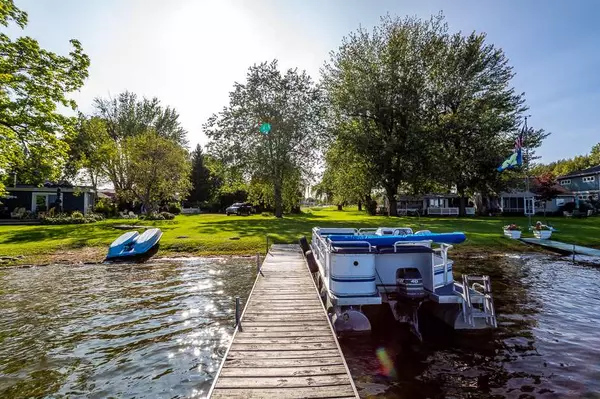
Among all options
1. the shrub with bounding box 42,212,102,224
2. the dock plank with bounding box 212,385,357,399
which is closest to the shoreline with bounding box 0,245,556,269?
the shrub with bounding box 42,212,102,224

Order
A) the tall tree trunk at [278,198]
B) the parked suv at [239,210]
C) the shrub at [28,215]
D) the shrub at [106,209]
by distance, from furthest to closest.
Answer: the parked suv at [239,210], the shrub at [106,209], the tall tree trunk at [278,198], the shrub at [28,215]

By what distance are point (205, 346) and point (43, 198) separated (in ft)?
131

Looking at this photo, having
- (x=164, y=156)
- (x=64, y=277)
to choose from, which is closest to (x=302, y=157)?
(x=164, y=156)

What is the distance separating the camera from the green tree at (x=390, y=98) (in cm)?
3659

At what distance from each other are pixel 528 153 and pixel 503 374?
1757 inches

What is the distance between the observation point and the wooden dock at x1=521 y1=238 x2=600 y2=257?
62.4 ft

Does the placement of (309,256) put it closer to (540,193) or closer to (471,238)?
(471,238)

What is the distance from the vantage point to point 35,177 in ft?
59.1

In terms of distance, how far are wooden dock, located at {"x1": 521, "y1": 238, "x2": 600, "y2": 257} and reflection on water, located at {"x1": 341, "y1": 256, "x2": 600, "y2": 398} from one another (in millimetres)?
9137

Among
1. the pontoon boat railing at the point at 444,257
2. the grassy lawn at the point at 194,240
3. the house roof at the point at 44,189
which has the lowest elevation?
the grassy lawn at the point at 194,240

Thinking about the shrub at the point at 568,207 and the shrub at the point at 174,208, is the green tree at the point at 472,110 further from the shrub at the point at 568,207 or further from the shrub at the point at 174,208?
the shrub at the point at 174,208

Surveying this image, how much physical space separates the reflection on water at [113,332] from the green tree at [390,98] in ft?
85.9

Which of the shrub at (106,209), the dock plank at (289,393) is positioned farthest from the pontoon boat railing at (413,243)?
the shrub at (106,209)

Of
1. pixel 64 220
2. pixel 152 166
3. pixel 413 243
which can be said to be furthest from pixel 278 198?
pixel 413 243
